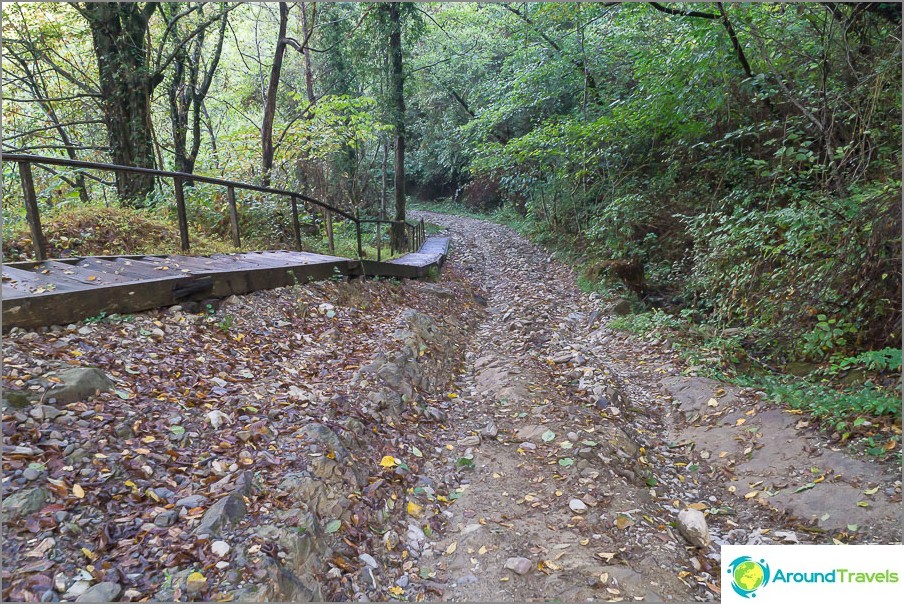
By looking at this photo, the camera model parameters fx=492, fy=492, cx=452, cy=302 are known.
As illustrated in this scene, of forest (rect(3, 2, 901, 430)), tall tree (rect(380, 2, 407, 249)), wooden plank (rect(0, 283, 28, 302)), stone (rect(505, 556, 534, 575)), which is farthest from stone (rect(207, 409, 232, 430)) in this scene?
tall tree (rect(380, 2, 407, 249))

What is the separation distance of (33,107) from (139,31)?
5.01m

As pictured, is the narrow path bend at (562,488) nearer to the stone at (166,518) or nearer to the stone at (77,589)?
the stone at (166,518)

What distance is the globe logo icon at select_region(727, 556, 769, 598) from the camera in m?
2.63

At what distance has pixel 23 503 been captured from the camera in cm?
243

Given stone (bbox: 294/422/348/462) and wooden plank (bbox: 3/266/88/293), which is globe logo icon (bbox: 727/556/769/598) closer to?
stone (bbox: 294/422/348/462)

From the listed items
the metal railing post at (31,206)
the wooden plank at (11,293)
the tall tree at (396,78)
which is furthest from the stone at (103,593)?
the tall tree at (396,78)

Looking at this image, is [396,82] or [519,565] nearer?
[519,565]

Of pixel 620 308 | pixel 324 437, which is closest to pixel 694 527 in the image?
pixel 324 437

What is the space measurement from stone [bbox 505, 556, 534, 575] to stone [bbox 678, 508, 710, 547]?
1.28 meters

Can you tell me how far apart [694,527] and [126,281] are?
5.13 meters

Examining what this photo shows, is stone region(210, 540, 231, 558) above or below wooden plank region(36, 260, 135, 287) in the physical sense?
below

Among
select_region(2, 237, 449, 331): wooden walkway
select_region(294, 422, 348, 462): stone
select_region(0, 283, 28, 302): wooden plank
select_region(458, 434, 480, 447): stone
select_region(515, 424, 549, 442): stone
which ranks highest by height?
select_region(0, 283, 28, 302): wooden plank

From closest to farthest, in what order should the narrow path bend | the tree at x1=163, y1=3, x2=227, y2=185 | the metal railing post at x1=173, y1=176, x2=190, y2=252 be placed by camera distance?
the narrow path bend
the metal railing post at x1=173, y1=176, x2=190, y2=252
the tree at x1=163, y1=3, x2=227, y2=185

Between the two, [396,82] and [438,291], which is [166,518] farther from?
[396,82]
